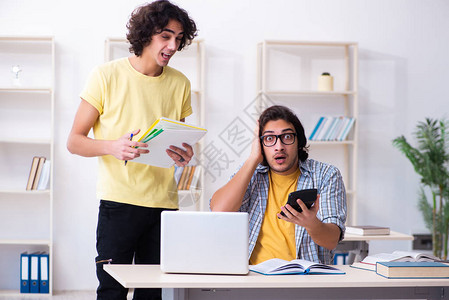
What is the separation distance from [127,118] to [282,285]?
0.94 metres

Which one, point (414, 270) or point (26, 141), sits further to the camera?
point (26, 141)

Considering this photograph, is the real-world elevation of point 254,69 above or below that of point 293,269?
above

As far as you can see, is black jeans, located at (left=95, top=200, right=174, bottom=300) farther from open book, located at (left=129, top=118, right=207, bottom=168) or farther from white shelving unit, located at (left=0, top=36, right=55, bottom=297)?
white shelving unit, located at (left=0, top=36, right=55, bottom=297)

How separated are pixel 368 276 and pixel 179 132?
31.9 inches

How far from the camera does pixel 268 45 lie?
4.84 metres

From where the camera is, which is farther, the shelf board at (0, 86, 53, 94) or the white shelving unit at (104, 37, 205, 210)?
the white shelving unit at (104, 37, 205, 210)

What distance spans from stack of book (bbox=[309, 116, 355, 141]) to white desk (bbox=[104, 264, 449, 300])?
2.98 meters

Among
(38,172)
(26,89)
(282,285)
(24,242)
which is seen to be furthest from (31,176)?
(282,285)

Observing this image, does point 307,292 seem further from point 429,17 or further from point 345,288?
point 429,17

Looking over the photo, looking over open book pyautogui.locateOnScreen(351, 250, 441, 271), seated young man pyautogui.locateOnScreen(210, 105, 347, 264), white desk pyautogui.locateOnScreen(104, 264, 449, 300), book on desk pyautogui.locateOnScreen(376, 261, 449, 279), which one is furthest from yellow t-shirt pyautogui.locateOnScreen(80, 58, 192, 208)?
book on desk pyautogui.locateOnScreen(376, 261, 449, 279)

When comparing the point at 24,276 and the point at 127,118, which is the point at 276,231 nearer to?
the point at 127,118

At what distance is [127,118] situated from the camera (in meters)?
2.18

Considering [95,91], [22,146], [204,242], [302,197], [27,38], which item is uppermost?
[27,38]

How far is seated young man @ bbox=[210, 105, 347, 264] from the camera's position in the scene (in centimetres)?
215
